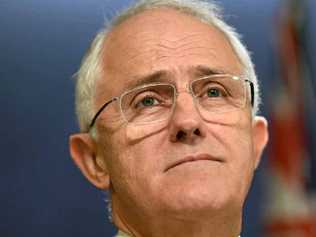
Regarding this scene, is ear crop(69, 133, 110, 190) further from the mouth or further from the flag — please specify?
the flag

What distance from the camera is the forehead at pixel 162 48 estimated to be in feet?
4.83

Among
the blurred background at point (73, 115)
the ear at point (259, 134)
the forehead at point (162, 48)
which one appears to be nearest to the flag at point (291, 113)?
the blurred background at point (73, 115)

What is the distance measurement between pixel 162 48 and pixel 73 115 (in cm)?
67

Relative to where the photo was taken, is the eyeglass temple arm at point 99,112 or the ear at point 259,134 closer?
the eyeglass temple arm at point 99,112

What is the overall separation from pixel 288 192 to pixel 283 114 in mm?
280

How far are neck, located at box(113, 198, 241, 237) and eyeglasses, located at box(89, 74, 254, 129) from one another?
0.77ft

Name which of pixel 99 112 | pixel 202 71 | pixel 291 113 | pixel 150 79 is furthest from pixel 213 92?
pixel 291 113

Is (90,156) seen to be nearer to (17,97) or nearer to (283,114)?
(17,97)

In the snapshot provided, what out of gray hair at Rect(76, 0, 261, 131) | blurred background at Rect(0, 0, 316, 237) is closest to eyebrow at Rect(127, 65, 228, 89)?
gray hair at Rect(76, 0, 261, 131)

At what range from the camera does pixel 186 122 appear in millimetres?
1341

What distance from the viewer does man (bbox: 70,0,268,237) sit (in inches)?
53.4

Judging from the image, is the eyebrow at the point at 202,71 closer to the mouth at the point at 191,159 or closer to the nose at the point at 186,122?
the nose at the point at 186,122

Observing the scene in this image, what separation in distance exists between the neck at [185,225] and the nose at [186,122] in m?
0.18

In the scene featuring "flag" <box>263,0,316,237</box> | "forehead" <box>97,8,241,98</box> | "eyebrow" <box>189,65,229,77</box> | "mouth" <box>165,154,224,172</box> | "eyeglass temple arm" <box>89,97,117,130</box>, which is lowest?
"flag" <box>263,0,316,237</box>
